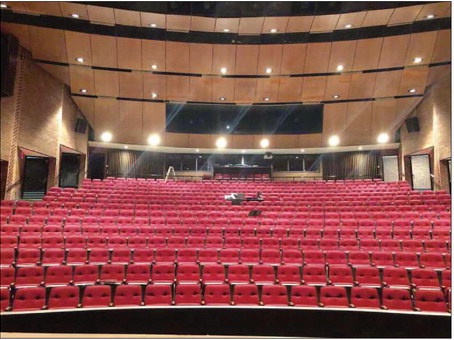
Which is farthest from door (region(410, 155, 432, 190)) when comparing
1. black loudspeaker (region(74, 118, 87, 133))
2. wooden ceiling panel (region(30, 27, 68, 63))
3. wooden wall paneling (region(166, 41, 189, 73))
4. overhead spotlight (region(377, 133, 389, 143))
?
wooden ceiling panel (region(30, 27, 68, 63))

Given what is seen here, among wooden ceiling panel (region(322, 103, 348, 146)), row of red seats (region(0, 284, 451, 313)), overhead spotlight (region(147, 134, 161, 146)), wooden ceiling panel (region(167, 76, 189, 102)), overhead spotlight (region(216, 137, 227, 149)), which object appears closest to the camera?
row of red seats (region(0, 284, 451, 313))

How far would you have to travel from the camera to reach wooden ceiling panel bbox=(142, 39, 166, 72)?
7.22 m

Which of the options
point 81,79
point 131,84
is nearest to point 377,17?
point 131,84

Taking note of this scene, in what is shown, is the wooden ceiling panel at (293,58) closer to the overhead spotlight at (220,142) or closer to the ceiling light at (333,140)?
the ceiling light at (333,140)

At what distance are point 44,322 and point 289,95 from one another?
784 centimetres

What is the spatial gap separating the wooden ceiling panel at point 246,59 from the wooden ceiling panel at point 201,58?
72 centimetres

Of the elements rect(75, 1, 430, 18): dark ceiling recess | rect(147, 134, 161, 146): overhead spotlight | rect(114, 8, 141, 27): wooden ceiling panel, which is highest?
rect(75, 1, 430, 18): dark ceiling recess

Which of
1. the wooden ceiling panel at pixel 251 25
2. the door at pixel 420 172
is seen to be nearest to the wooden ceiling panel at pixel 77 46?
the wooden ceiling panel at pixel 251 25

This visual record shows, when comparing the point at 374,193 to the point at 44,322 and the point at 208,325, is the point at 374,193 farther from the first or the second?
the point at 44,322

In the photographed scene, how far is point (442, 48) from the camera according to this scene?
6.94 m

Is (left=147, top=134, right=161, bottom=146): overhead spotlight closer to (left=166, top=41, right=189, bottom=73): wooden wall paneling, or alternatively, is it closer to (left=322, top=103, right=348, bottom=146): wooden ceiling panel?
(left=166, top=41, right=189, bottom=73): wooden wall paneling

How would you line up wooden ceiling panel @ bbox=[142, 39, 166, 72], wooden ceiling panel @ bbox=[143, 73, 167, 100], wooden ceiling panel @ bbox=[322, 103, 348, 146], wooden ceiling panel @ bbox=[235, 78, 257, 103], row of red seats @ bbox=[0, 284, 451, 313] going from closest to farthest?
1. row of red seats @ bbox=[0, 284, 451, 313]
2. wooden ceiling panel @ bbox=[142, 39, 166, 72]
3. wooden ceiling panel @ bbox=[143, 73, 167, 100]
4. wooden ceiling panel @ bbox=[235, 78, 257, 103]
5. wooden ceiling panel @ bbox=[322, 103, 348, 146]

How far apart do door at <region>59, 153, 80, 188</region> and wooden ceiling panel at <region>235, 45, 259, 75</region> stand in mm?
5239

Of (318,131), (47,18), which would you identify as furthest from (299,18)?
(47,18)
